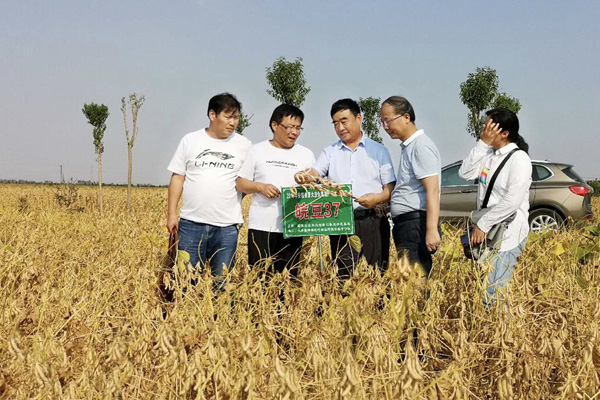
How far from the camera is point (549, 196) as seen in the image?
9.88m

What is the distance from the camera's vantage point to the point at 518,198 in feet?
9.79

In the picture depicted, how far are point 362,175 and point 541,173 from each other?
301 inches

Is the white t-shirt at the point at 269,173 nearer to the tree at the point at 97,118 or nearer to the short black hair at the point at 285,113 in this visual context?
the short black hair at the point at 285,113

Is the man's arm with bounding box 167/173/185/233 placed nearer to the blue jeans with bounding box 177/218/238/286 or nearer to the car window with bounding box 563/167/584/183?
the blue jeans with bounding box 177/218/238/286

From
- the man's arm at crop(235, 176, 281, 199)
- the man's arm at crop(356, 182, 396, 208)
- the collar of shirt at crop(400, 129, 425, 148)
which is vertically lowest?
the man's arm at crop(356, 182, 396, 208)

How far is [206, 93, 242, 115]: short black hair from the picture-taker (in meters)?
3.61

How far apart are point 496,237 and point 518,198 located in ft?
0.86

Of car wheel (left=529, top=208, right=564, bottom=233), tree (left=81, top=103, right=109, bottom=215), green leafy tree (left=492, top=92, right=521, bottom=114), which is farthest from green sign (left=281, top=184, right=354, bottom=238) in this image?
green leafy tree (left=492, top=92, right=521, bottom=114)

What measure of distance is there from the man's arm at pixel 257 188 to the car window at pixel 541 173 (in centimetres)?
798

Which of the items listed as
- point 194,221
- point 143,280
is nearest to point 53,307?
point 143,280

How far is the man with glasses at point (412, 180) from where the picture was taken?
3.26 m

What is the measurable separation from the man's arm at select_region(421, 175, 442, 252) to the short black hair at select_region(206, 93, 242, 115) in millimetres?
1390

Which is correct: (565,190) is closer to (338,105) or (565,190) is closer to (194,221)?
(338,105)

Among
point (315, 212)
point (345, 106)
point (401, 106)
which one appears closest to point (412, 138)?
point (401, 106)
